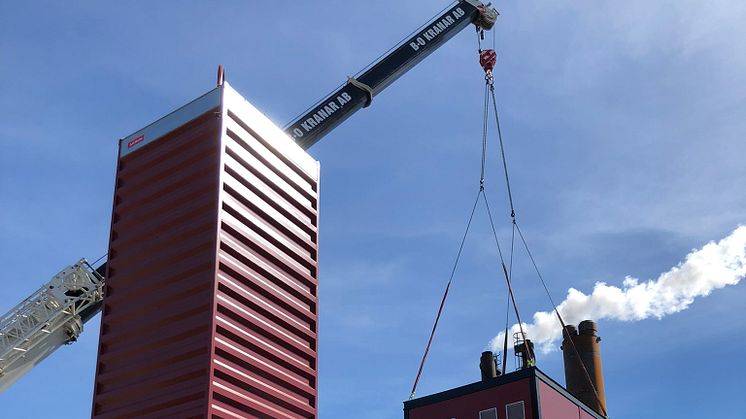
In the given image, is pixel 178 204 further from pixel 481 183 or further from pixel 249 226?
pixel 481 183

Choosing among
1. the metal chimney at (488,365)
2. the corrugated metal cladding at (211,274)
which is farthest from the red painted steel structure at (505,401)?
the corrugated metal cladding at (211,274)

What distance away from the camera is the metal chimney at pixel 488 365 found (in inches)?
2717

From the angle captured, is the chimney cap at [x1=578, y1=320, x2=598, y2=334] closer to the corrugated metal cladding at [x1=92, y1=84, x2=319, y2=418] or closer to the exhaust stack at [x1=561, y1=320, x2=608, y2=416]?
the exhaust stack at [x1=561, y1=320, x2=608, y2=416]

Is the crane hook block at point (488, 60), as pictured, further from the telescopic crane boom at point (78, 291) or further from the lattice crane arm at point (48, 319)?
the lattice crane arm at point (48, 319)

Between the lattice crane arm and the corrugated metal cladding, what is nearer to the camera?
the corrugated metal cladding

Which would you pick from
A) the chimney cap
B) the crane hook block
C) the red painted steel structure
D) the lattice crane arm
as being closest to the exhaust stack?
the chimney cap

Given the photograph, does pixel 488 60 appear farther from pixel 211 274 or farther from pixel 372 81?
pixel 211 274

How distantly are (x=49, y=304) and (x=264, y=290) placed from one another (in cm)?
1999

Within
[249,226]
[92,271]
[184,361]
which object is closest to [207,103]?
[249,226]

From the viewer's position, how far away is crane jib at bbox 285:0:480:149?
53531 millimetres

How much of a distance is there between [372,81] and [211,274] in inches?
992

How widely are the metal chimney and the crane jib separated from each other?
23.4 meters

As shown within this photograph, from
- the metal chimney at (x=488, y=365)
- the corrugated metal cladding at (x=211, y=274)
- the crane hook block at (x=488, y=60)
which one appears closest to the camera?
the corrugated metal cladding at (x=211, y=274)

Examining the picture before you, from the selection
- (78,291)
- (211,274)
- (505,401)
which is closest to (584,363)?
(505,401)
